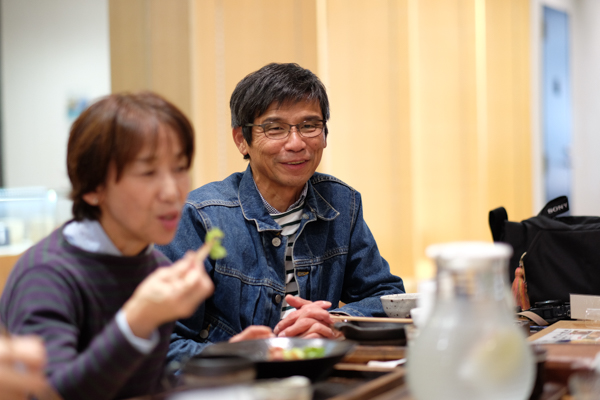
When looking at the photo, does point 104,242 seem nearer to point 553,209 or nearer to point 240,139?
point 240,139

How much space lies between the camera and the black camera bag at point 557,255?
190 centimetres

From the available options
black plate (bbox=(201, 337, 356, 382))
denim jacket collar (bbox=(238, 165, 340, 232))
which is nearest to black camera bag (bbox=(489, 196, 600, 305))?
denim jacket collar (bbox=(238, 165, 340, 232))

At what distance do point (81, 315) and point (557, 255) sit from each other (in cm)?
149

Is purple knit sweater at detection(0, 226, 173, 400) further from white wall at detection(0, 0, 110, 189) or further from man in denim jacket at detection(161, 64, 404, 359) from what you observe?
white wall at detection(0, 0, 110, 189)

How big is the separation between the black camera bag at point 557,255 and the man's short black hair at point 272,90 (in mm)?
799

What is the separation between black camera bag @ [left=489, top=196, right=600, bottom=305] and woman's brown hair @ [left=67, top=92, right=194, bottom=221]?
131 cm

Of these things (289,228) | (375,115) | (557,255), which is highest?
(375,115)

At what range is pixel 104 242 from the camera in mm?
1064

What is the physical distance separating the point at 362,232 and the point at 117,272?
1.01 m

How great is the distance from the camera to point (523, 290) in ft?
6.37

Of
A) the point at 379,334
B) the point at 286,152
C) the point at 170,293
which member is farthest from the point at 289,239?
the point at 170,293

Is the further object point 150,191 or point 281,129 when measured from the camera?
point 281,129

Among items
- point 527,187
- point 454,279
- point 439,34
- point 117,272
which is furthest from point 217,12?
point 527,187

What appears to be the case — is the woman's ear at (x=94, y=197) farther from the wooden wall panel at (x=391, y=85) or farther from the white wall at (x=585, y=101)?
the white wall at (x=585, y=101)
